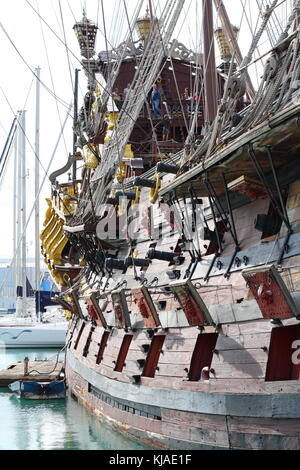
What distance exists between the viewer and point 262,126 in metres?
9.95

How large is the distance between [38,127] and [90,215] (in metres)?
31.0

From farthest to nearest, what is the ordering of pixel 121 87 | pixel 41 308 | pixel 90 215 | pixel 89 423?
1. pixel 41 308
2. pixel 121 87
3. pixel 90 215
4. pixel 89 423

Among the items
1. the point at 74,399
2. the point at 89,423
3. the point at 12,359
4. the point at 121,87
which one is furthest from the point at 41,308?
the point at 89,423

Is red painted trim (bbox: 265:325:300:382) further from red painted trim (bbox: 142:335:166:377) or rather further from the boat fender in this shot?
the boat fender

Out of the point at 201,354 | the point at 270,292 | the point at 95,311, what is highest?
the point at 270,292

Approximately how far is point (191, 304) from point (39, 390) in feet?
40.0

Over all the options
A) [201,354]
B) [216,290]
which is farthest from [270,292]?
[201,354]

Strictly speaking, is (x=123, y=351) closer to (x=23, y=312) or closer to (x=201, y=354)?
(x=201, y=354)

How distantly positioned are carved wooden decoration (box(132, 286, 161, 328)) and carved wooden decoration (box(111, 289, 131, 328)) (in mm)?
1404

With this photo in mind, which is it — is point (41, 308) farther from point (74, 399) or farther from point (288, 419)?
point (288, 419)

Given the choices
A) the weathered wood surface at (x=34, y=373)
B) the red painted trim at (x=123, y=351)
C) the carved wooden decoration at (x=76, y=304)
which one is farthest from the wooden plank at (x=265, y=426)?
the weathered wood surface at (x=34, y=373)

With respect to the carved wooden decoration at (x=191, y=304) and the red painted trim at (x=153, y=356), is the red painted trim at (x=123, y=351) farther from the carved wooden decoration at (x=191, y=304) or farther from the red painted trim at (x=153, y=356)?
the carved wooden decoration at (x=191, y=304)

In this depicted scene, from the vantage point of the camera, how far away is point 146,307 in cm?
1371

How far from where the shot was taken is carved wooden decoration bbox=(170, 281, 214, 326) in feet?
38.4
